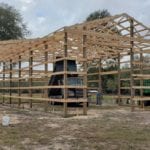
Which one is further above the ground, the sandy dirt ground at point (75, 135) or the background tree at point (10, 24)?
the background tree at point (10, 24)

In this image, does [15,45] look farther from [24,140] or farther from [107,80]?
[107,80]

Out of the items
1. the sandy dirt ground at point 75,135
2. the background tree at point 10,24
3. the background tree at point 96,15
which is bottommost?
the sandy dirt ground at point 75,135

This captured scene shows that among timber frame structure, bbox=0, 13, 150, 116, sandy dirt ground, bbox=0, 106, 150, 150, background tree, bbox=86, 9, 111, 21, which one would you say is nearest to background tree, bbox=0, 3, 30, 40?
background tree, bbox=86, 9, 111, 21

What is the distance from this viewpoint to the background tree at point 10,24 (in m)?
33.7

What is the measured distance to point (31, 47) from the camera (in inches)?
608

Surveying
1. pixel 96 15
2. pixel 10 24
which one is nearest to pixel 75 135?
pixel 10 24

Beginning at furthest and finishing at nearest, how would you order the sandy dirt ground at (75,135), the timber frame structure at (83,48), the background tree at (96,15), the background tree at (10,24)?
the background tree at (96,15) < the background tree at (10,24) < the timber frame structure at (83,48) < the sandy dirt ground at (75,135)

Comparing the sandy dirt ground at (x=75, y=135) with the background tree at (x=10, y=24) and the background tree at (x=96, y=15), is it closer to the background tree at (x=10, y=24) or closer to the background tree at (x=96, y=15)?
the background tree at (x=10, y=24)

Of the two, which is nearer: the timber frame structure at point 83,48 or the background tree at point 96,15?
the timber frame structure at point 83,48

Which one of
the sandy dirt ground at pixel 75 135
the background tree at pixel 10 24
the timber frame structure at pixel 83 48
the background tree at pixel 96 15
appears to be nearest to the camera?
the sandy dirt ground at pixel 75 135

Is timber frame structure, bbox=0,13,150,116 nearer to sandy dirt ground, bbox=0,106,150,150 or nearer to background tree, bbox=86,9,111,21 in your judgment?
sandy dirt ground, bbox=0,106,150,150

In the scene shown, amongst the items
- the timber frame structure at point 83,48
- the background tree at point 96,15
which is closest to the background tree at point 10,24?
the background tree at point 96,15

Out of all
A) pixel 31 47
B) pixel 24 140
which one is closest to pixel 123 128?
pixel 24 140

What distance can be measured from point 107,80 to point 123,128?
19.8 meters
